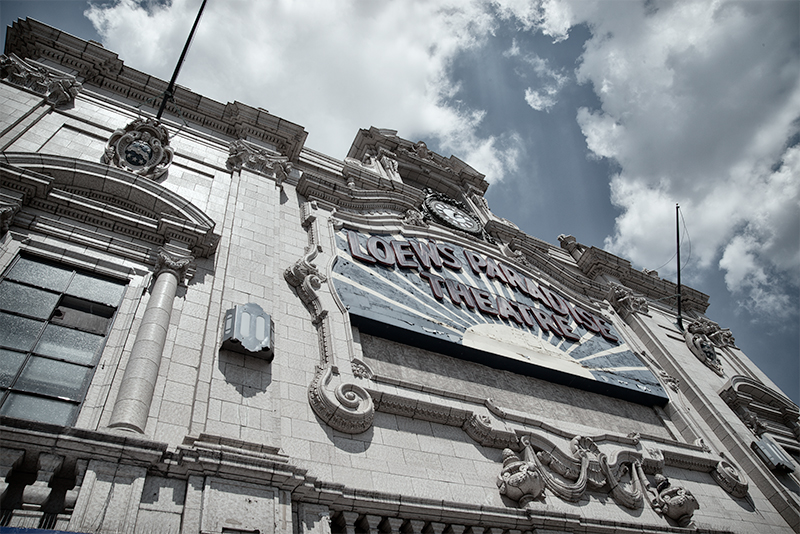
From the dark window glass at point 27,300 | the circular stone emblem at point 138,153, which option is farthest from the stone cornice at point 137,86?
the dark window glass at point 27,300

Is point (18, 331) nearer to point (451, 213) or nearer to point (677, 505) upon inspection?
point (677, 505)

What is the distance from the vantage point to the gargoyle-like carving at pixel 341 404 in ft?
30.6

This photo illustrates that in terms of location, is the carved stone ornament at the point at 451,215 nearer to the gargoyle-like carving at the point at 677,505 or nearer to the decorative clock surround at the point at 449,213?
the decorative clock surround at the point at 449,213

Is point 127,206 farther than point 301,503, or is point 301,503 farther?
point 127,206

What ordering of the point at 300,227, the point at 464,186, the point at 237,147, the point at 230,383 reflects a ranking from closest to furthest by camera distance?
the point at 230,383
the point at 300,227
the point at 237,147
the point at 464,186

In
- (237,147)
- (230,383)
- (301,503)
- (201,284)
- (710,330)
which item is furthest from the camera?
(710,330)

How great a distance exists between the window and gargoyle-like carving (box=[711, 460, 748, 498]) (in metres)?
14.5

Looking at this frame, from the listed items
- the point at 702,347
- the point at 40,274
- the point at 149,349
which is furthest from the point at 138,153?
the point at 702,347

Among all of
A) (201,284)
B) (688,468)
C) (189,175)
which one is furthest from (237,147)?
(688,468)

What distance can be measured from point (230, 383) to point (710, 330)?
64.9 feet

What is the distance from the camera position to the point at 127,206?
38.5ft

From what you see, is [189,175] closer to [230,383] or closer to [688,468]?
[230,383]

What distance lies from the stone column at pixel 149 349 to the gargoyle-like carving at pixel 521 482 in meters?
6.33

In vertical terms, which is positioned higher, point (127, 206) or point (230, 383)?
point (127, 206)
